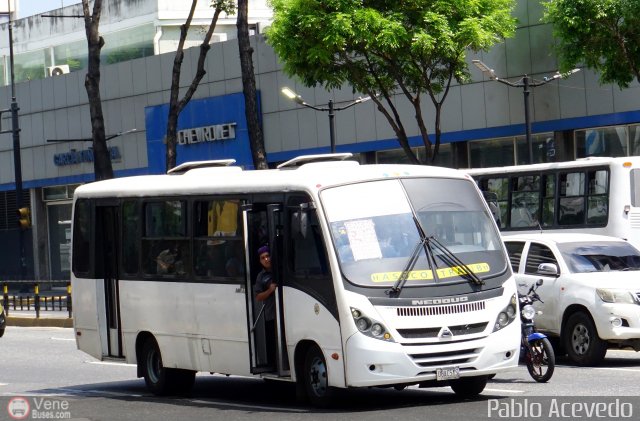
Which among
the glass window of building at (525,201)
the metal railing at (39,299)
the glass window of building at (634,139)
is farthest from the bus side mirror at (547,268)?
the metal railing at (39,299)

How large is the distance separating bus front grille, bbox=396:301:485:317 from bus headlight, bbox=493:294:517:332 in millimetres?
284

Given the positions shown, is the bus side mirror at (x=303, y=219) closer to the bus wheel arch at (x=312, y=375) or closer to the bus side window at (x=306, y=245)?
the bus side window at (x=306, y=245)

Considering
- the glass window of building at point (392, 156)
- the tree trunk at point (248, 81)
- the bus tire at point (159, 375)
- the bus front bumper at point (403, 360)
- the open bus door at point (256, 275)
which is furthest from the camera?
the glass window of building at point (392, 156)

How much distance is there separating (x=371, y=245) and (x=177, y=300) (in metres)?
3.31

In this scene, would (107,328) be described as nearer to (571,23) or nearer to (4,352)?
(4,352)

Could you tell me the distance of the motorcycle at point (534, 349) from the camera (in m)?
15.4

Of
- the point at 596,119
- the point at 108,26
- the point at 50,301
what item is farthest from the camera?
the point at 108,26

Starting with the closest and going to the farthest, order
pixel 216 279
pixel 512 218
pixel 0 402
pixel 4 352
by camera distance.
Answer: pixel 216 279, pixel 0 402, pixel 4 352, pixel 512 218

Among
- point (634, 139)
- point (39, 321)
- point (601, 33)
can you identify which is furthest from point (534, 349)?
point (39, 321)

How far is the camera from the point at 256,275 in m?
14.9

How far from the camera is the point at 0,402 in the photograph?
647 inches

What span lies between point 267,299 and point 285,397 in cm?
162

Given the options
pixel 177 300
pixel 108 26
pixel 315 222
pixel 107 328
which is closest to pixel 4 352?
pixel 107 328

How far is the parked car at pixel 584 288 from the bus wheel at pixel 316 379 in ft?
15.9
